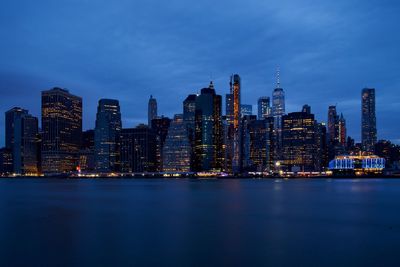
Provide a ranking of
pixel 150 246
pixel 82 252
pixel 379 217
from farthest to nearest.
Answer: pixel 379 217 < pixel 150 246 < pixel 82 252

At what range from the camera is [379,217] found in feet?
194

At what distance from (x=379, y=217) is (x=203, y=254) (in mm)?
33326

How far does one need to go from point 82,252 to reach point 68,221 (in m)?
19.8

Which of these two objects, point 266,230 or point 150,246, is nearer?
point 150,246

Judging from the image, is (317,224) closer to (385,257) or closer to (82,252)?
(385,257)

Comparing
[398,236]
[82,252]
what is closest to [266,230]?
[398,236]

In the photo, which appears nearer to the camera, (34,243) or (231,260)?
(231,260)

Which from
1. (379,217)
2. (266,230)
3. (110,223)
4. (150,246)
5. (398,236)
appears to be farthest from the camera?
(379,217)

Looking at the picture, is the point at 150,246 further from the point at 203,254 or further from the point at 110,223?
the point at 110,223

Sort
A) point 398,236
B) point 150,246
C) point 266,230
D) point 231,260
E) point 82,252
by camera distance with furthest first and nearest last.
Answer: point 266,230, point 398,236, point 150,246, point 82,252, point 231,260

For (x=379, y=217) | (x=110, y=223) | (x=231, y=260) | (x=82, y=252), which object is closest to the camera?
(x=231, y=260)

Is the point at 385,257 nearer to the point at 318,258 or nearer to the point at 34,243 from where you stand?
the point at 318,258

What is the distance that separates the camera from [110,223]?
51.4 metres

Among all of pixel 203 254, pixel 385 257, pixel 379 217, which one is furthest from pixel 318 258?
pixel 379 217
